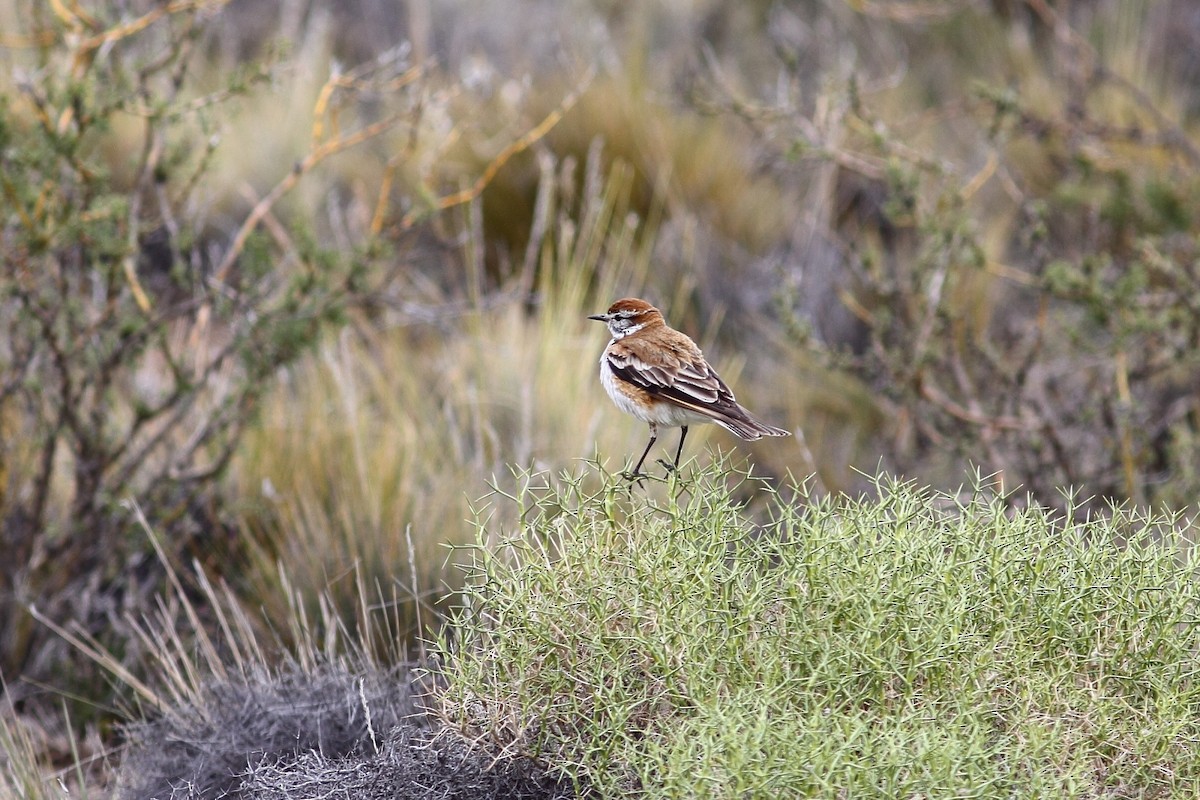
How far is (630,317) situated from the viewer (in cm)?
457

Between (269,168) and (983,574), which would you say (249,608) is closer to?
(983,574)

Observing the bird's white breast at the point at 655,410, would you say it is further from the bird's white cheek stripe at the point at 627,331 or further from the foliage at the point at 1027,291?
the foliage at the point at 1027,291

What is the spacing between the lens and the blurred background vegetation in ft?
16.2

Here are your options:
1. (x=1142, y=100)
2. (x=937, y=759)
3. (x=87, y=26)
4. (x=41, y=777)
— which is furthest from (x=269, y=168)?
(x=937, y=759)

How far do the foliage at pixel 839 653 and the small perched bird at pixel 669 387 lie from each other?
2.35 ft

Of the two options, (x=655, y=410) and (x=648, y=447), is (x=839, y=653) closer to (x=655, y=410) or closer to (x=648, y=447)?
(x=648, y=447)

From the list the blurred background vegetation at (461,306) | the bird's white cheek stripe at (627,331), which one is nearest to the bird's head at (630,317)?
the bird's white cheek stripe at (627,331)

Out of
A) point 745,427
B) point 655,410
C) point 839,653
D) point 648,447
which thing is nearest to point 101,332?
point 655,410

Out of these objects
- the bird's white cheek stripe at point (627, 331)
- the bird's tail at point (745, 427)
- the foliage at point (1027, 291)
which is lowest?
the foliage at point (1027, 291)

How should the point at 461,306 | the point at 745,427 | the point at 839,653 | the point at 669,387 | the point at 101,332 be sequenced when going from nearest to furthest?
the point at 839,653 < the point at 745,427 < the point at 669,387 < the point at 101,332 < the point at 461,306

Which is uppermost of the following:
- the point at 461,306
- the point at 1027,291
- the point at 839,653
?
the point at 839,653

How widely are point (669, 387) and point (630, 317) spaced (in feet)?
2.39

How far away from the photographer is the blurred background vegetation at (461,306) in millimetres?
4945

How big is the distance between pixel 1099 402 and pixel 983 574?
3.12 meters
